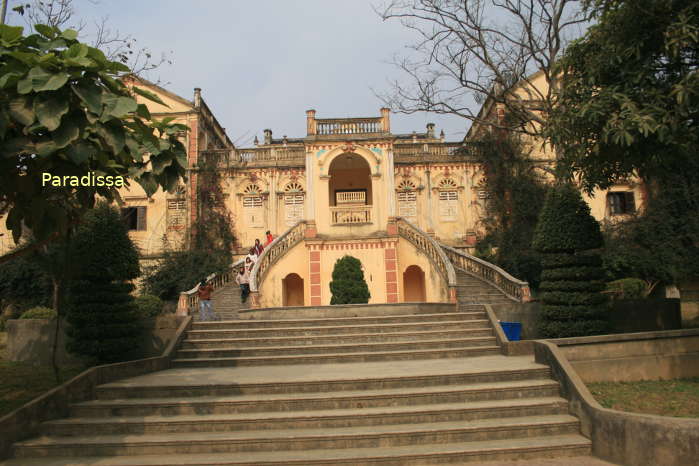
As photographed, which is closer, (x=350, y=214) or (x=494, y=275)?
(x=494, y=275)

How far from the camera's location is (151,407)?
712 cm

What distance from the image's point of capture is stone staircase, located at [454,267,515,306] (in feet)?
51.5

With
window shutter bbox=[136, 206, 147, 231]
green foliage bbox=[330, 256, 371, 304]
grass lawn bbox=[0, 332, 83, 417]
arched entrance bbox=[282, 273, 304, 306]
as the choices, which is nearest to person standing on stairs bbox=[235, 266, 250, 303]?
green foliage bbox=[330, 256, 371, 304]

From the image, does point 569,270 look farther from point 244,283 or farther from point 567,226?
point 244,283

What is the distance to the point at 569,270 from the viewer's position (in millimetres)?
9727

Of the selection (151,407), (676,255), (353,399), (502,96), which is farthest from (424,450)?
(676,255)

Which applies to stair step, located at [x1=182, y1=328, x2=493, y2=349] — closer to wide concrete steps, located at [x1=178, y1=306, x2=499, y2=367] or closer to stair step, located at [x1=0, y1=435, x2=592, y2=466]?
wide concrete steps, located at [x1=178, y1=306, x2=499, y2=367]

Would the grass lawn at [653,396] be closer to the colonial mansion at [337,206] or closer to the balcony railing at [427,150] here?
the colonial mansion at [337,206]

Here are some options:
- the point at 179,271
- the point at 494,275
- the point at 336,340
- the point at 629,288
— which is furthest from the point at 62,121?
the point at 629,288

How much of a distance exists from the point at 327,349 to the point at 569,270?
5.23m

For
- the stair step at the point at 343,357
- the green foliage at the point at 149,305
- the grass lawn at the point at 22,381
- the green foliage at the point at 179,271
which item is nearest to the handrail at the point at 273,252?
the green foliage at the point at 149,305

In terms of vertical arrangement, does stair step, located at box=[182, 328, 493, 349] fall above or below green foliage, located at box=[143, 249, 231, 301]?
below

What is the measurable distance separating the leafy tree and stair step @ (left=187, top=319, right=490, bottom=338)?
5.75 feet

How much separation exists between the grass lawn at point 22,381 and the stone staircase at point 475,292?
11.0m
